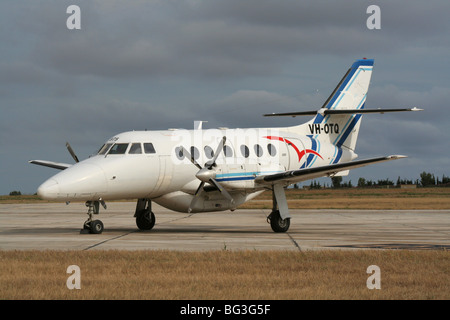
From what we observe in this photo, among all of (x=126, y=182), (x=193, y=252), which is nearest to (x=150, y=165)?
(x=126, y=182)

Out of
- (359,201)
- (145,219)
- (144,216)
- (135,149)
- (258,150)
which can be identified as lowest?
(359,201)

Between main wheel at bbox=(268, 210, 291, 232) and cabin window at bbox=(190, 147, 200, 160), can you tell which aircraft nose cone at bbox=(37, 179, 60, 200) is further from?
main wheel at bbox=(268, 210, 291, 232)

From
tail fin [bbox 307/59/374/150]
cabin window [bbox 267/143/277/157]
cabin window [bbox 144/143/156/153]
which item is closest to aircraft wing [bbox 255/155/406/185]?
cabin window [bbox 267/143/277/157]

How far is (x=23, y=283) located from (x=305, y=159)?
17568mm

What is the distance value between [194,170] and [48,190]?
6.01m

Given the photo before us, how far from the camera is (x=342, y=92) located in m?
30.2

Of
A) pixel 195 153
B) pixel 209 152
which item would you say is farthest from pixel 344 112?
pixel 195 153

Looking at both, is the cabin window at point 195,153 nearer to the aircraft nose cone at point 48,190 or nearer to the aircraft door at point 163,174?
the aircraft door at point 163,174

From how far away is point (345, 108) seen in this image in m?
30.2

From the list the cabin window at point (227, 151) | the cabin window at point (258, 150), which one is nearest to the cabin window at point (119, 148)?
the cabin window at point (227, 151)

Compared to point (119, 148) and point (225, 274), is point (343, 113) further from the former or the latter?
point (225, 274)

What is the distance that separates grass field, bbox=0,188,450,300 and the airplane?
19.0ft
